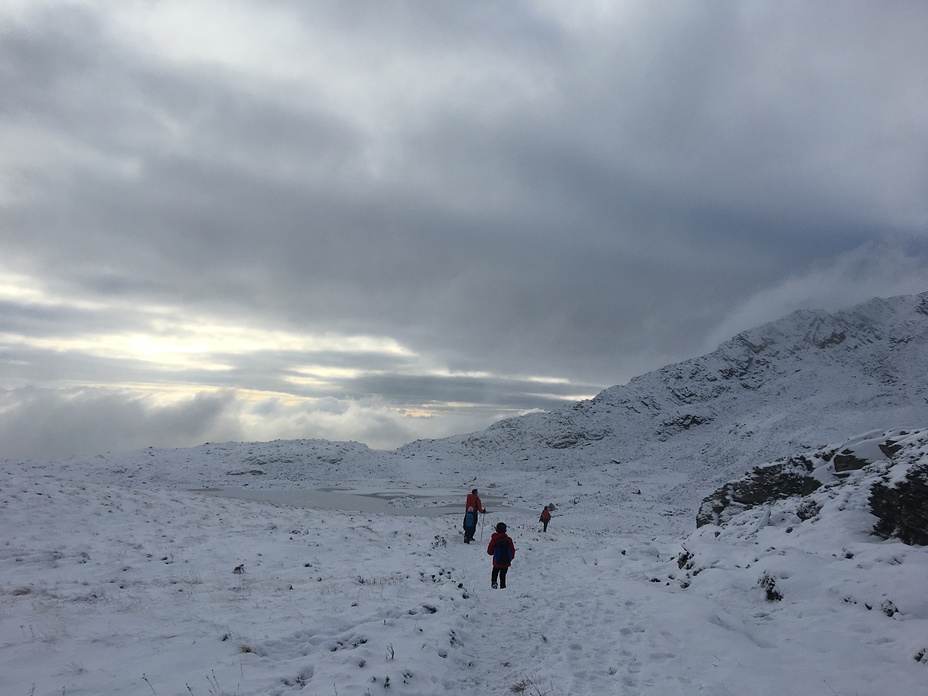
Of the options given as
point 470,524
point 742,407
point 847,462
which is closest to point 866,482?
point 847,462

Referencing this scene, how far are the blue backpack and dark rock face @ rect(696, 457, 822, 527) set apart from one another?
517 inches

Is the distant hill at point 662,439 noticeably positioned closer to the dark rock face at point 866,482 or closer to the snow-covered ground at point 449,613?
the dark rock face at point 866,482

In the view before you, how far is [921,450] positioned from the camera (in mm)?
12320

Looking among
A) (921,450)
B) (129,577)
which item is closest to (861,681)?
(921,450)

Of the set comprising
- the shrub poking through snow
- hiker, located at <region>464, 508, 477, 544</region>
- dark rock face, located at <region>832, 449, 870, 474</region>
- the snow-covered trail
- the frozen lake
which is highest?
dark rock face, located at <region>832, 449, 870, 474</region>

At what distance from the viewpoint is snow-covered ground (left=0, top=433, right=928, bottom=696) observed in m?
6.42

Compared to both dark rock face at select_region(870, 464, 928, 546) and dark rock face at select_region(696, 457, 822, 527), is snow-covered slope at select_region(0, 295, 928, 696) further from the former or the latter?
dark rock face at select_region(696, 457, 822, 527)

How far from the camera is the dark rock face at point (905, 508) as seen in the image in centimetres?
1021

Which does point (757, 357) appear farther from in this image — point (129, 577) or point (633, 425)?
point (129, 577)

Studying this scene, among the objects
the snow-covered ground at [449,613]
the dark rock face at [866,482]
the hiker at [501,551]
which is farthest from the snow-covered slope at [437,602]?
the hiker at [501,551]

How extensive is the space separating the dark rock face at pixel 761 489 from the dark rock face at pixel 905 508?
22.3ft

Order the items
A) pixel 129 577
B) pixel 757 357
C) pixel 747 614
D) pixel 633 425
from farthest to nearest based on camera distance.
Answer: pixel 757 357
pixel 633 425
pixel 129 577
pixel 747 614

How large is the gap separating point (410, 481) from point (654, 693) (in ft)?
200

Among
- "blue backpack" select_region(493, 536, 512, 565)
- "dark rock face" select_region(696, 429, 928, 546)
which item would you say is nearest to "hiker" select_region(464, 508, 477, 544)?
"blue backpack" select_region(493, 536, 512, 565)
